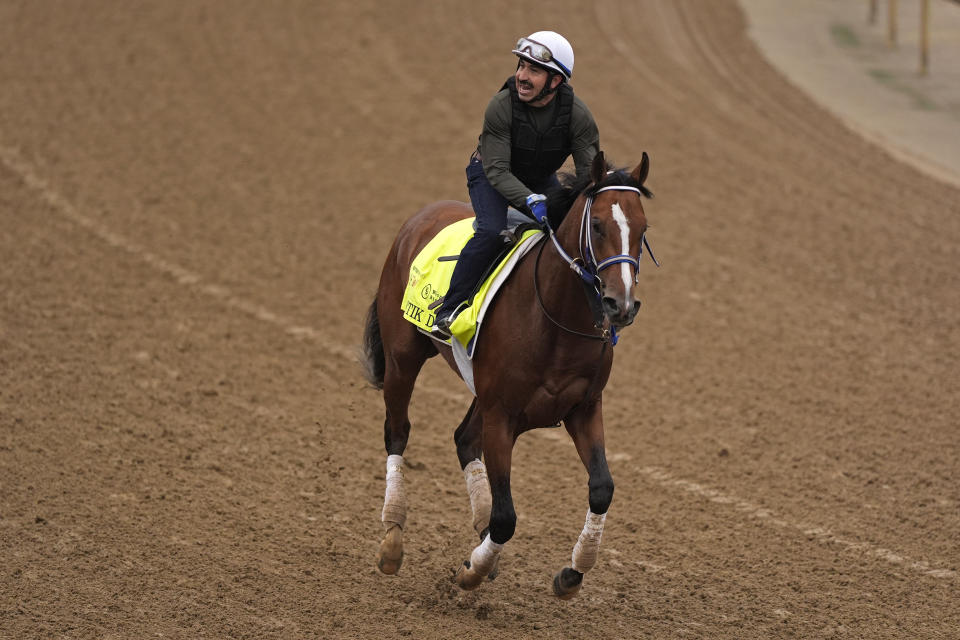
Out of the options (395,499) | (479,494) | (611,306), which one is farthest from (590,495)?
(395,499)

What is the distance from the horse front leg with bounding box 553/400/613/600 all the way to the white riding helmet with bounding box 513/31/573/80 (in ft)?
6.58

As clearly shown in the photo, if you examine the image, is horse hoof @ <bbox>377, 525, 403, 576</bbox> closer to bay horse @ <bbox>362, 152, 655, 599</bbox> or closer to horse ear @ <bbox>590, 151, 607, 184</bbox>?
bay horse @ <bbox>362, 152, 655, 599</bbox>

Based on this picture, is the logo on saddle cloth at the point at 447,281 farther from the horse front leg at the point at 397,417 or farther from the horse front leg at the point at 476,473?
the horse front leg at the point at 476,473

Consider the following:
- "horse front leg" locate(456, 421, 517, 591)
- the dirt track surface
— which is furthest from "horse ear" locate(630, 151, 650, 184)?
the dirt track surface

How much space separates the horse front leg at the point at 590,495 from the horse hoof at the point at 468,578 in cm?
47

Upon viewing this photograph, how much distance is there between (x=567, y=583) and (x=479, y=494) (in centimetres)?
99

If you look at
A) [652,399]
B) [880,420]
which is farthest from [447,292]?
[880,420]

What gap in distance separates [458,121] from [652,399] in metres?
8.45

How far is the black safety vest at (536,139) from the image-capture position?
20.8 feet

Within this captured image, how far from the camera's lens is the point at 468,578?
20.8 feet

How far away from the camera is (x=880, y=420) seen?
970 cm

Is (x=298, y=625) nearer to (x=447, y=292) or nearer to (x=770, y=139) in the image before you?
(x=447, y=292)

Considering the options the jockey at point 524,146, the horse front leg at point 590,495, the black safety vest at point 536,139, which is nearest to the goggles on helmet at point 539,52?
the jockey at point 524,146

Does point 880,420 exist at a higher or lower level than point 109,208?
higher
